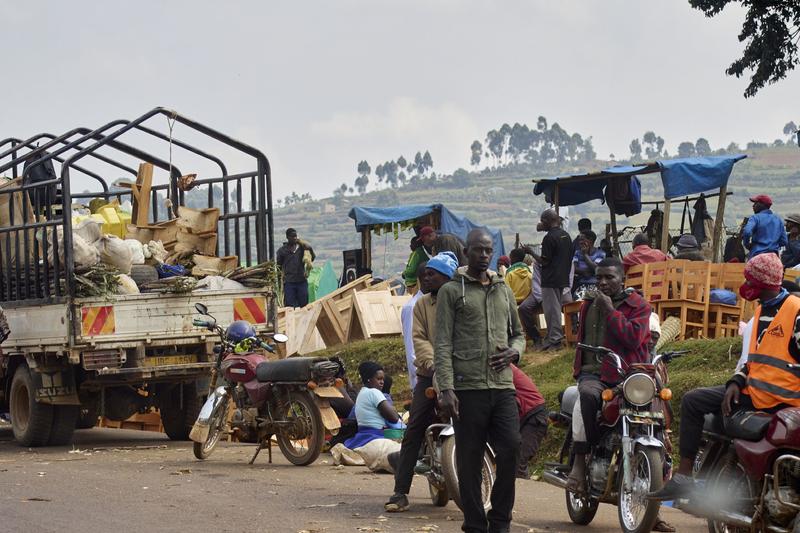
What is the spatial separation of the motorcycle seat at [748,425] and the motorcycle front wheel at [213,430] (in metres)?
6.33

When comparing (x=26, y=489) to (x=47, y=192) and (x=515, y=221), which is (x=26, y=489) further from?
(x=515, y=221)

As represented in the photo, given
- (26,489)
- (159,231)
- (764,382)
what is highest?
(159,231)

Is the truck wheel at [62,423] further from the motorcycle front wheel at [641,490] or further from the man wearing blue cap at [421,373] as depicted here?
the motorcycle front wheel at [641,490]

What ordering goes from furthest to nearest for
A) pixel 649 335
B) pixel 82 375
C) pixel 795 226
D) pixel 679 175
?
pixel 679 175 → pixel 795 226 → pixel 82 375 → pixel 649 335

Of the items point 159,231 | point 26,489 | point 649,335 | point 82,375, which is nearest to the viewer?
point 649,335

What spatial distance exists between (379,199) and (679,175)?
14829 centimetres

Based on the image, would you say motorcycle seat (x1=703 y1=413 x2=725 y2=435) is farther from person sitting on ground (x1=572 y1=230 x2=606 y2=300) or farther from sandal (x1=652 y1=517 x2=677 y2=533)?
person sitting on ground (x1=572 y1=230 x2=606 y2=300)

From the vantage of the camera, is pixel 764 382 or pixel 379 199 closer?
pixel 764 382

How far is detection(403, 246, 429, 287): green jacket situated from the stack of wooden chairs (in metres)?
3.14

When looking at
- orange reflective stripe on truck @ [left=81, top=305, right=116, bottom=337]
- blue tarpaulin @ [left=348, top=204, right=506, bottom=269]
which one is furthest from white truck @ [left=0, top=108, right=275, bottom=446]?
blue tarpaulin @ [left=348, top=204, right=506, bottom=269]

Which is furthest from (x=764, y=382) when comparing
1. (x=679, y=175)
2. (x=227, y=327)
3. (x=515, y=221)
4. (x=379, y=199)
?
(x=379, y=199)

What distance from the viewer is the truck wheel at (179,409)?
1526 centimetres

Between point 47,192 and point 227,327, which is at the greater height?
point 47,192

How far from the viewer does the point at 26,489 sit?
10.5 m
